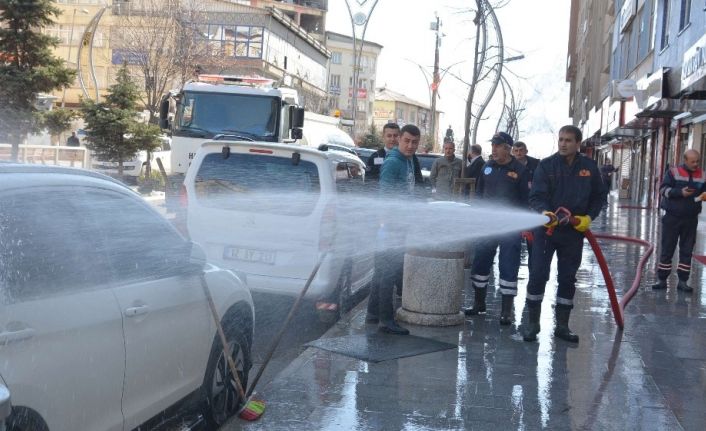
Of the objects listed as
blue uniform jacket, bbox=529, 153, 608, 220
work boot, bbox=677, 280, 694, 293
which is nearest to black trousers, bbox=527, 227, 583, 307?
blue uniform jacket, bbox=529, 153, 608, 220

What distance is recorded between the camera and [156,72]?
36969 millimetres

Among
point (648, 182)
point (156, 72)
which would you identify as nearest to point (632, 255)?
point (648, 182)

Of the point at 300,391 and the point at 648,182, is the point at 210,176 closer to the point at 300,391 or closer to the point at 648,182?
the point at 300,391

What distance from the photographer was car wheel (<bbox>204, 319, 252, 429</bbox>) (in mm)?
5141

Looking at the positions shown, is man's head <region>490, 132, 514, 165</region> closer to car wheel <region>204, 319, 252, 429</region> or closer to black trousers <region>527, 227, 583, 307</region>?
black trousers <region>527, 227, 583, 307</region>

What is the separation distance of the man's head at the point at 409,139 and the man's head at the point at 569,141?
4.04 ft

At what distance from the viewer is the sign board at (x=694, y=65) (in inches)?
591

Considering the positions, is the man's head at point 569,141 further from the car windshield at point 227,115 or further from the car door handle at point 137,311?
the car windshield at point 227,115

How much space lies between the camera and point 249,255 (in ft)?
26.5

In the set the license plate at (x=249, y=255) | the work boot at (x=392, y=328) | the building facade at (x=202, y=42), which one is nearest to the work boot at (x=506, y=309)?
the work boot at (x=392, y=328)

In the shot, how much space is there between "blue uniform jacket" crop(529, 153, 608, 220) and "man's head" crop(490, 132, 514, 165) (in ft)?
3.60

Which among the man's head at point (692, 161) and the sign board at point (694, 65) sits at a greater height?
the sign board at point (694, 65)

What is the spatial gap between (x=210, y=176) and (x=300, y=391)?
10.8 feet

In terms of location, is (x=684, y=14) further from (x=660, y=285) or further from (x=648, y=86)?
(x=660, y=285)
